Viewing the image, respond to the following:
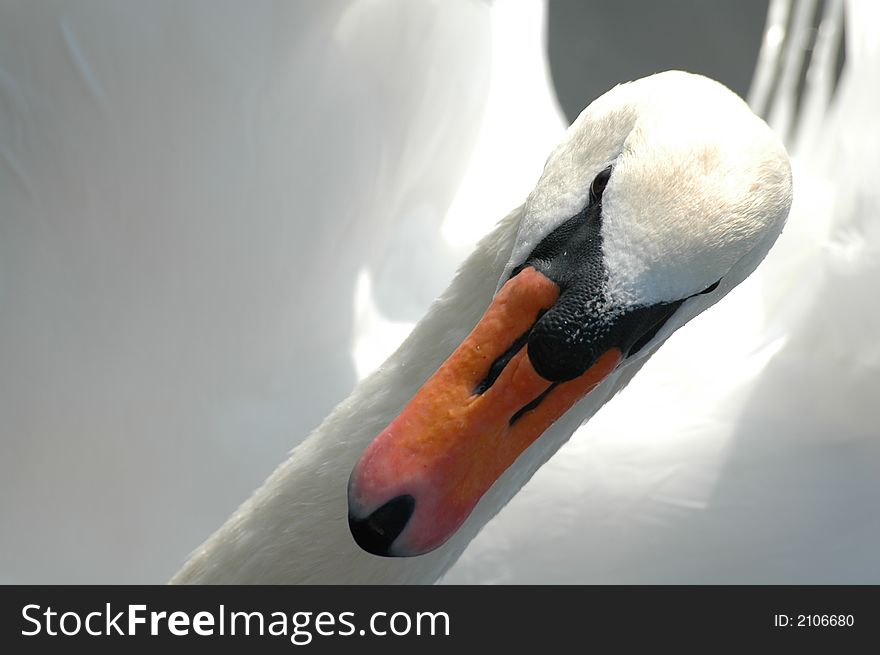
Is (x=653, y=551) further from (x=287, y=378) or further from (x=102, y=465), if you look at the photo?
(x=102, y=465)

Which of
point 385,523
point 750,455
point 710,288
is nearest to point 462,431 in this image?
point 385,523

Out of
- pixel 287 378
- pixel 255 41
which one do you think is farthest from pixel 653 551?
pixel 255 41

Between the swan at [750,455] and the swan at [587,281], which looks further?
the swan at [750,455]

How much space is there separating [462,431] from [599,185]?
39 cm

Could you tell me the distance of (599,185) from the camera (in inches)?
68.6

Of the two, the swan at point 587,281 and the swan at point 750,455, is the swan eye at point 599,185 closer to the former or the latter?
the swan at point 587,281

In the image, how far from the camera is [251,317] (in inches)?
112

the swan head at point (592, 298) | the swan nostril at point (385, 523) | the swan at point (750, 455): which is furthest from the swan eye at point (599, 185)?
the swan at point (750, 455)

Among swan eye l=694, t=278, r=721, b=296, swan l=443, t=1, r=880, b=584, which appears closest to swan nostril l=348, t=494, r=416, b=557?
swan eye l=694, t=278, r=721, b=296

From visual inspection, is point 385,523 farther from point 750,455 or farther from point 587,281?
point 750,455

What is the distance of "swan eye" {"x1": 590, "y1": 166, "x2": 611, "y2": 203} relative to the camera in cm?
173

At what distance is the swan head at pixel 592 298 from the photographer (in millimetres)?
1604

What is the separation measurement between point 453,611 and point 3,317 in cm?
→ 110

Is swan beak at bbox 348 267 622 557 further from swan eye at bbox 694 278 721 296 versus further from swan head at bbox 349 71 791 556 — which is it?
swan eye at bbox 694 278 721 296
